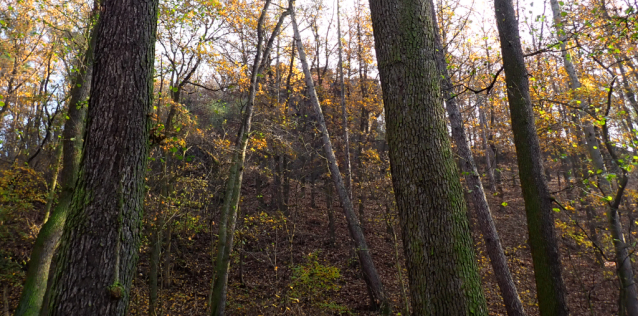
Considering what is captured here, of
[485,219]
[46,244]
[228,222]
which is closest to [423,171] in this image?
[485,219]

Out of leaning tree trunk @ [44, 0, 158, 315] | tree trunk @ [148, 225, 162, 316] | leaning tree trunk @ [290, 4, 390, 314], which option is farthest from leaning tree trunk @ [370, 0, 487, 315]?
tree trunk @ [148, 225, 162, 316]

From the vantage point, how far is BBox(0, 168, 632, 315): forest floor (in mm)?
8383

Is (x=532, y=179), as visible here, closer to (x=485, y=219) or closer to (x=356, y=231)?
(x=485, y=219)

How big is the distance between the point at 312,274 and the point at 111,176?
7.33 m

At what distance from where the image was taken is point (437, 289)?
2.04 m

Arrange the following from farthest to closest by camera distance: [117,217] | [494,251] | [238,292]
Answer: [238,292] → [494,251] → [117,217]

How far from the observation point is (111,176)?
2.59 m

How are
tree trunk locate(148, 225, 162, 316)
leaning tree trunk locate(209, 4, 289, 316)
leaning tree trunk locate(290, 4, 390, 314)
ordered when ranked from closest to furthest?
1. leaning tree trunk locate(209, 4, 289, 316)
2. tree trunk locate(148, 225, 162, 316)
3. leaning tree trunk locate(290, 4, 390, 314)

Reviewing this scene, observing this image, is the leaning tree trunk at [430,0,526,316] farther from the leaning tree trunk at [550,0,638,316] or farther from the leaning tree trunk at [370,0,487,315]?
the leaning tree trunk at [370,0,487,315]

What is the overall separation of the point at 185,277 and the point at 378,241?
25.7 ft

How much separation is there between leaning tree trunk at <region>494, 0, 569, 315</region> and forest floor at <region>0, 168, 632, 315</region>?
3.93 metres

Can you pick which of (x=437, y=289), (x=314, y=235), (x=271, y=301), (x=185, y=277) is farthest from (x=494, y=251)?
(x=185, y=277)

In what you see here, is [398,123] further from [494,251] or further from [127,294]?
[494,251]

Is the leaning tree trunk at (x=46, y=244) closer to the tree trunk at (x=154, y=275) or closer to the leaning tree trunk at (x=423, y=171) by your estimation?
the tree trunk at (x=154, y=275)
